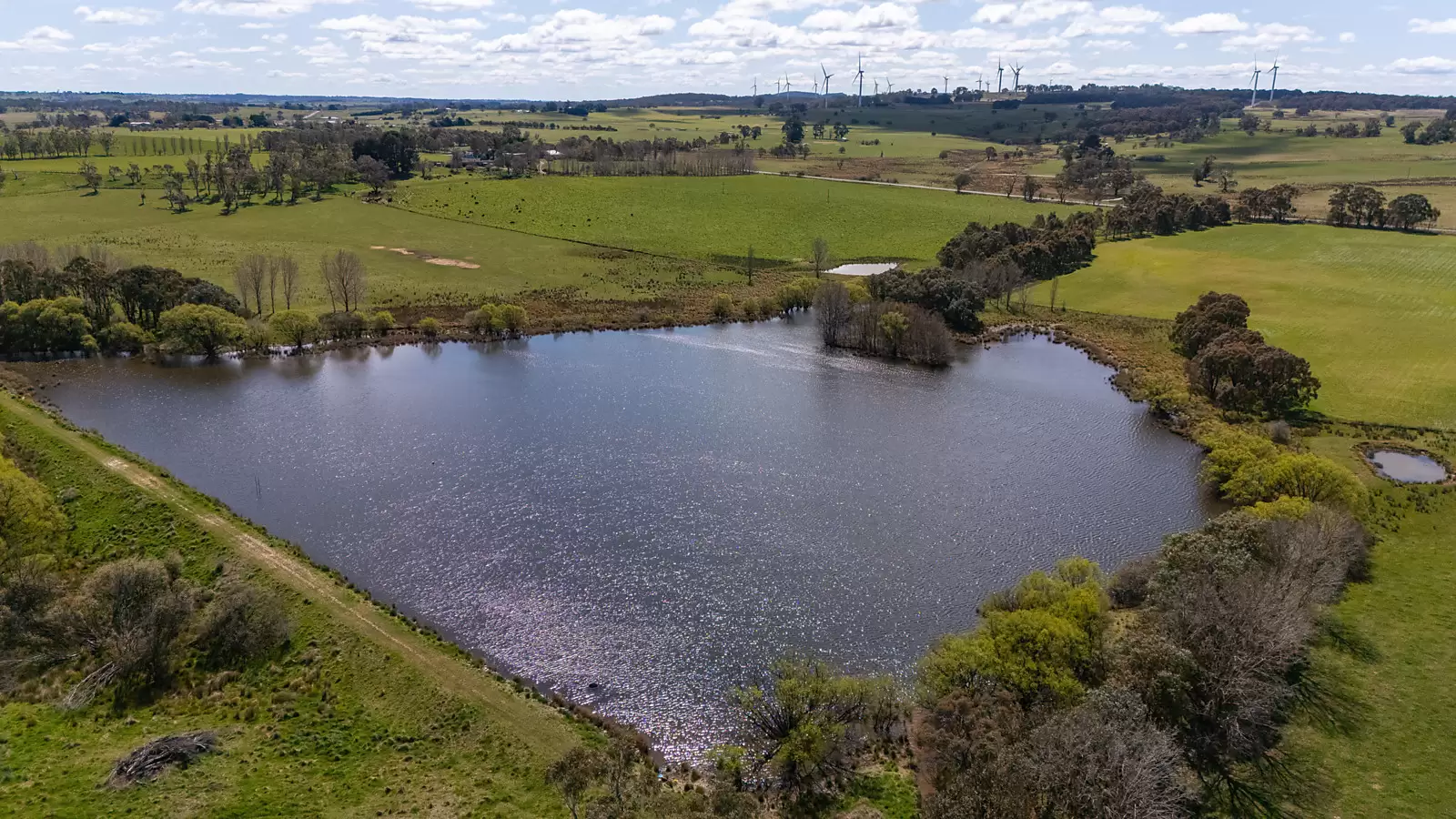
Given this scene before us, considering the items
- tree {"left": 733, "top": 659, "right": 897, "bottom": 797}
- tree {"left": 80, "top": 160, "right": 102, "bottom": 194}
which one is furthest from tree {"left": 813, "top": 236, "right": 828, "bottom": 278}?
tree {"left": 80, "top": 160, "right": 102, "bottom": 194}

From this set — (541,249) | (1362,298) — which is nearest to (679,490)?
(541,249)

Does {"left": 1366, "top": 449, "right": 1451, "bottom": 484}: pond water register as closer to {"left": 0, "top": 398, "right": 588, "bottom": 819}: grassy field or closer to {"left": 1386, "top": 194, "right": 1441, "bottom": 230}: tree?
{"left": 0, "top": 398, "right": 588, "bottom": 819}: grassy field

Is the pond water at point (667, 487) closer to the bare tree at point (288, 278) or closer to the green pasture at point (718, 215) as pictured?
the bare tree at point (288, 278)

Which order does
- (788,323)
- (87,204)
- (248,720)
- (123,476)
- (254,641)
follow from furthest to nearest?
(87,204), (788,323), (123,476), (254,641), (248,720)

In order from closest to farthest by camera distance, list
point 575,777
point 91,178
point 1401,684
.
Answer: point 575,777
point 1401,684
point 91,178

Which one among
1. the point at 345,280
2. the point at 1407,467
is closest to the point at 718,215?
the point at 345,280

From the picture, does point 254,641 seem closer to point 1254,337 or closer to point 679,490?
point 679,490

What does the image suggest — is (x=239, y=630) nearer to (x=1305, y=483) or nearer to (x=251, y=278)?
(x=1305, y=483)
